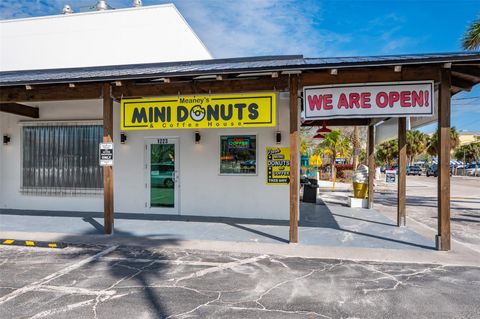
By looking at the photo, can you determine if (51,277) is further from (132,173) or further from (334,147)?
(334,147)

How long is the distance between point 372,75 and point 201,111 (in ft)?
11.6

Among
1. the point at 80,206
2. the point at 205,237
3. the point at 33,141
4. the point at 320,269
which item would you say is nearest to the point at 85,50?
the point at 33,141

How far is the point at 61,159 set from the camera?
10914 mm

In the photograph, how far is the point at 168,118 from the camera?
7422mm

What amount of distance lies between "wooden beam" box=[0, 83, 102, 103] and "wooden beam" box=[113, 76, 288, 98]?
58 cm

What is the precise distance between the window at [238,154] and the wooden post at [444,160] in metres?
4.76

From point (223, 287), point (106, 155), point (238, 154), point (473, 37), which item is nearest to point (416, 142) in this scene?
point (473, 37)

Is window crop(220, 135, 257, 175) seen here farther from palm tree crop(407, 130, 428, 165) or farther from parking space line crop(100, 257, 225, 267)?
palm tree crop(407, 130, 428, 165)

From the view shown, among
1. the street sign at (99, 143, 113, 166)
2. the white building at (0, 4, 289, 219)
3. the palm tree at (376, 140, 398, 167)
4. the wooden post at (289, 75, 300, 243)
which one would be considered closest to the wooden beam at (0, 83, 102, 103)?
the street sign at (99, 143, 113, 166)

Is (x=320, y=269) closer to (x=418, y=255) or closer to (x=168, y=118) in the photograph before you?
(x=418, y=255)

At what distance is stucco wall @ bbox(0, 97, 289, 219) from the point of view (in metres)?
9.69

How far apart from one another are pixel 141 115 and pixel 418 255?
247 inches

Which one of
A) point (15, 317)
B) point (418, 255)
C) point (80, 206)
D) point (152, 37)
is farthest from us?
point (152, 37)

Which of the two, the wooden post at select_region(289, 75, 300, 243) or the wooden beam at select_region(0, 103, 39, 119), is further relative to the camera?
the wooden beam at select_region(0, 103, 39, 119)
